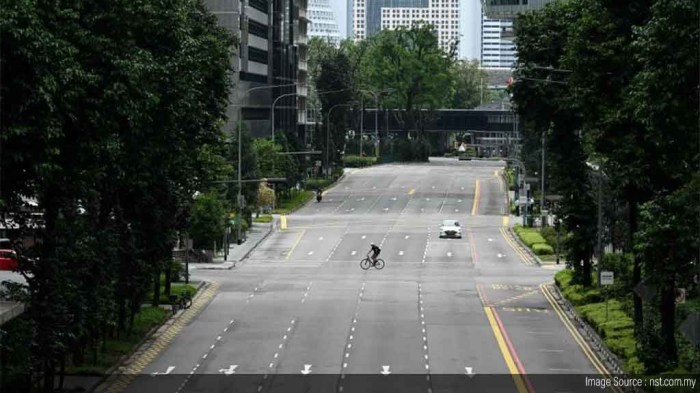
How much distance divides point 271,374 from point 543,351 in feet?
37.8

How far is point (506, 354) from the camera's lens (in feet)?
178

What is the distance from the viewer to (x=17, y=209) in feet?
136

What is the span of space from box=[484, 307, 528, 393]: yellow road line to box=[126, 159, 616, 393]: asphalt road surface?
1.7 inches

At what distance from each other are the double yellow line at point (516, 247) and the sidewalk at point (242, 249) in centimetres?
1816

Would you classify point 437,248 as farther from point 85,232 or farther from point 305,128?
point 305,128

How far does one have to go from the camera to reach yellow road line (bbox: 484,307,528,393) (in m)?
47.9

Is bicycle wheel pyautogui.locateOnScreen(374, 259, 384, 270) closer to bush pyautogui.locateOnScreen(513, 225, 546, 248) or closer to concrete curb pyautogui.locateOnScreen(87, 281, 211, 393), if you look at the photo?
bush pyautogui.locateOnScreen(513, 225, 546, 248)

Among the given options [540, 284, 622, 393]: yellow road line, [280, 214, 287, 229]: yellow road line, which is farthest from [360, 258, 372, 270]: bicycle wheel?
[280, 214, 287, 229]: yellow road line

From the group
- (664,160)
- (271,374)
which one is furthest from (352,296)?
(664,160)

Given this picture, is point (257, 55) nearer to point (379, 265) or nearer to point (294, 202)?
point (294, 202)

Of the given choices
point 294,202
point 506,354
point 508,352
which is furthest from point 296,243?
point 506,354

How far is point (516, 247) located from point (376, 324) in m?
42.6

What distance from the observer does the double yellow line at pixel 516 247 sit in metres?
94.8

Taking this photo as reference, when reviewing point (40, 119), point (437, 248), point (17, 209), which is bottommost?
point (437, 248)
